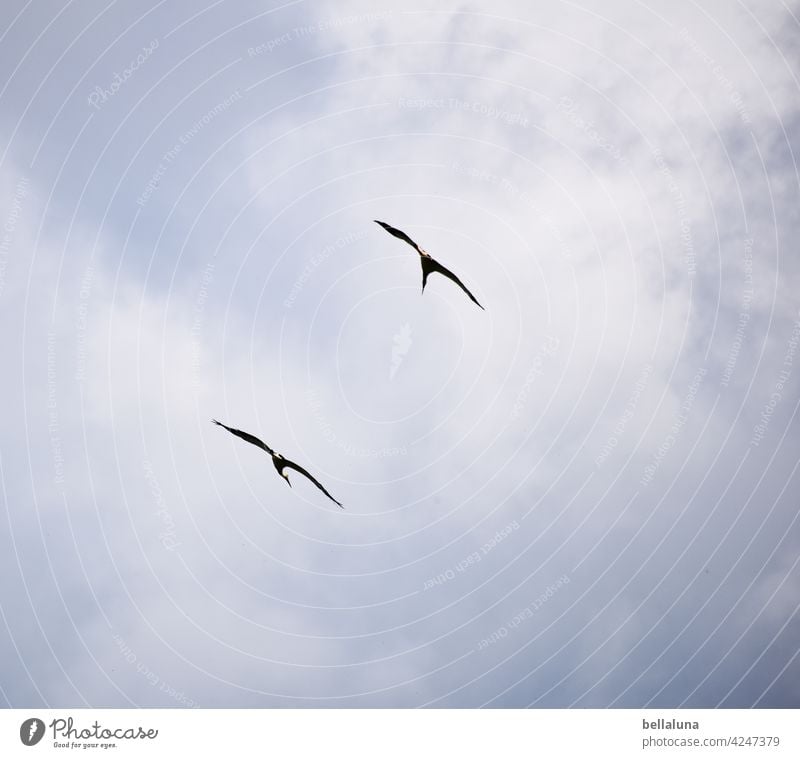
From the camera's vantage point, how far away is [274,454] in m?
27.0
